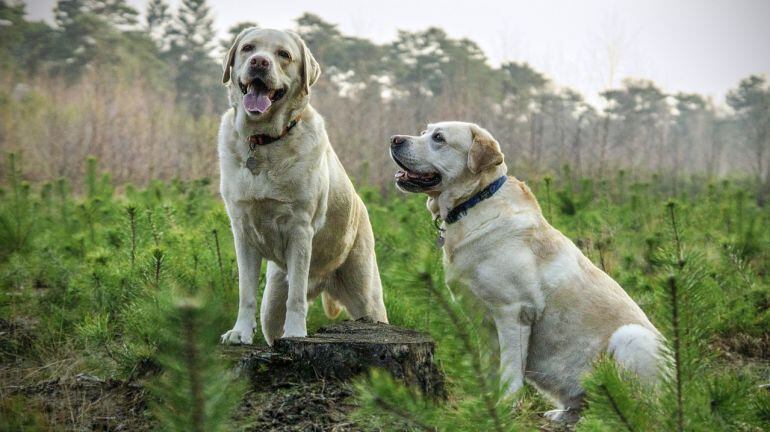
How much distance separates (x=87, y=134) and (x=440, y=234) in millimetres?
12610

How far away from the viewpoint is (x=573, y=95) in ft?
96.9

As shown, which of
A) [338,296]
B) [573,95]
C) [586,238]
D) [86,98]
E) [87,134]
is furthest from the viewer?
[573,95]

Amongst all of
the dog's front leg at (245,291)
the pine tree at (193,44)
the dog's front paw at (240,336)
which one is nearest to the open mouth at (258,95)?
the dog's front leg at (245,291)

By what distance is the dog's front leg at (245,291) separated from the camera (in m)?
3.60

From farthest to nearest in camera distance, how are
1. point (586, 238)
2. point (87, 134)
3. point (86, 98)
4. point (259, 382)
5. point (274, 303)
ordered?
point (86, 98) < point (87, 134) < point (586, 238) < point (274, 303) < point (259, 382)

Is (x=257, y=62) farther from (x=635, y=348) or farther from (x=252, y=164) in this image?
(x=635, y=348)

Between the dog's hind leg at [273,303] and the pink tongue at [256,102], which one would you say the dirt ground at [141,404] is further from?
the pink tongue at [256,102]

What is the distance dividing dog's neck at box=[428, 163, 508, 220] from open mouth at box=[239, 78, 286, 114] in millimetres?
1015

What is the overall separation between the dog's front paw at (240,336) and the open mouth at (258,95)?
3.68 ft

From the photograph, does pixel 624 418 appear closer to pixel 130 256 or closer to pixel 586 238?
pixel 130 256

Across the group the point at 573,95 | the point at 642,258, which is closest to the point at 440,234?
the point at 642,258

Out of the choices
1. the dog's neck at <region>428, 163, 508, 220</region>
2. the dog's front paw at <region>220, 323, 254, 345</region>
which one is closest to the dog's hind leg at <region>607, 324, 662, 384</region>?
the dog's neck at <region>428, 163, 508, 220</region>

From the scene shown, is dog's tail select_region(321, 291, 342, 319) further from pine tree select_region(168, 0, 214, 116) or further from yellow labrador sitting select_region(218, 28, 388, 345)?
pine tree select_region(168, 0, 214, 116)

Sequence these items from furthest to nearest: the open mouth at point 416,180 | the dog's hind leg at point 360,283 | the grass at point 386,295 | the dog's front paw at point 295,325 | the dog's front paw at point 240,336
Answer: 1. the dog's hind leg at point 360,283
2. the open mouth at point 416,180
3. the dog's front paw at point 295,325
4. the dog's front paw at point 240,336
5. the grass at point 386,295
